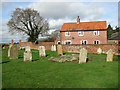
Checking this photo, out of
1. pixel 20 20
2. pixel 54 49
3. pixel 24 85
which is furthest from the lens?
pixel 20 20

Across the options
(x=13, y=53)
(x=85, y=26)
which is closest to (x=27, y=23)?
(x=85, y=26)

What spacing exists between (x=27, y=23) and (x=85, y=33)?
772 inches

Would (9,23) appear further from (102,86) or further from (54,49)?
(102,86)

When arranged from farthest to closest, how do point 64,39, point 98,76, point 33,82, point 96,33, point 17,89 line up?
1. point 64,39
2. point 96,33
3. point 98,76
4. point 33,82
5. point 17,89

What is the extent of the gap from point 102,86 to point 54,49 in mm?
20405

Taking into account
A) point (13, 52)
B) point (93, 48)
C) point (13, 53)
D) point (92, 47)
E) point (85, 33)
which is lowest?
point (13, 53)

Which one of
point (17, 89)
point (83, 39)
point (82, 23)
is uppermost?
point (82, 23)

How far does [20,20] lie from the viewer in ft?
133

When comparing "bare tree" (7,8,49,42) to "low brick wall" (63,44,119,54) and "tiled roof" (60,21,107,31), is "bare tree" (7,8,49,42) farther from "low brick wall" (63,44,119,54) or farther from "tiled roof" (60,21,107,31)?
"low brick wall" (63,44,119,54)

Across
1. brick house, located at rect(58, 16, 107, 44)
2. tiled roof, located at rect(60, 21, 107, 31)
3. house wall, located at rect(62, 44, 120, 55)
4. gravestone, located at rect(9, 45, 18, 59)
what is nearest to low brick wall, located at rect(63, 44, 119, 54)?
house wall, located at rect(62, 44, 120, 55)

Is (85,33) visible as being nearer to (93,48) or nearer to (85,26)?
(85,26)

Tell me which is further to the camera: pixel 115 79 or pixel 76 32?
pixel 76 32

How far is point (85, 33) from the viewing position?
3469 cm

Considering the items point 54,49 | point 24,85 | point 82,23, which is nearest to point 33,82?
point 24,85
